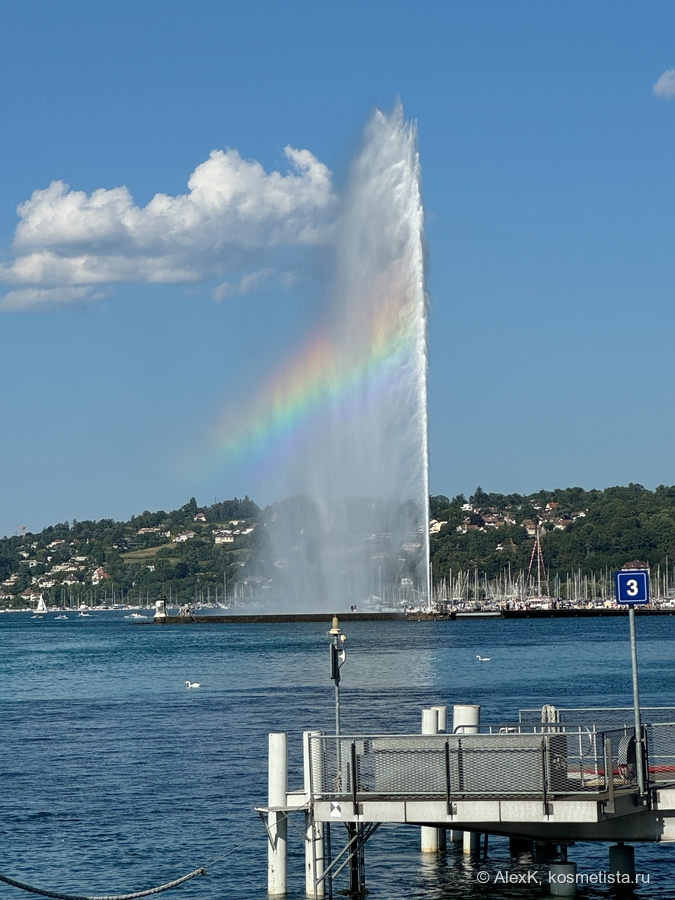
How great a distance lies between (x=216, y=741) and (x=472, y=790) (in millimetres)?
23391

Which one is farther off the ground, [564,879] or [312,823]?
[312,823]

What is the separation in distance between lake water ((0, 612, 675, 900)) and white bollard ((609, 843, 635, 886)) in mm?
349

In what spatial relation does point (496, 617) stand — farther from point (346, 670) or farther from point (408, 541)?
point (346, 670)

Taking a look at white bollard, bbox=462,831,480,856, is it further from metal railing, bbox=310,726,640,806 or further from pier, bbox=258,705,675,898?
metal railing, bbox=310,726,640,806

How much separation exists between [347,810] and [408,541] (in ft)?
337

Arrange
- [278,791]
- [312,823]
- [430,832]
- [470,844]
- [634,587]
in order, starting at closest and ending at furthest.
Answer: [634,587] → [312,823] → [278,791] → [470,844] → [430,832]

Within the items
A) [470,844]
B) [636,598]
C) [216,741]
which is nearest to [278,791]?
[470,844]

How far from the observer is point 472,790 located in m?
20.1

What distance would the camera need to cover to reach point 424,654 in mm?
91812

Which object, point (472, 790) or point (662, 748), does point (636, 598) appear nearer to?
point (472, 790)

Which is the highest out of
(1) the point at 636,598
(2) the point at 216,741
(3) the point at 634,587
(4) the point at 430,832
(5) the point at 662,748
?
(3) the point at 634,587

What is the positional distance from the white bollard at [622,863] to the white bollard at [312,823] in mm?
4844

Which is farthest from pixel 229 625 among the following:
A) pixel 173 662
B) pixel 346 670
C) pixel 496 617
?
pixel 346 670

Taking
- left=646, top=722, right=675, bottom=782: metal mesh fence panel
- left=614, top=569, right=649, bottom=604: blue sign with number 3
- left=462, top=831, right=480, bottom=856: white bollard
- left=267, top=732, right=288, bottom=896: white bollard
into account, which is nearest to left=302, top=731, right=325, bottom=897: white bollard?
left=267, top=732, right=288, bottom=896: white bollard
